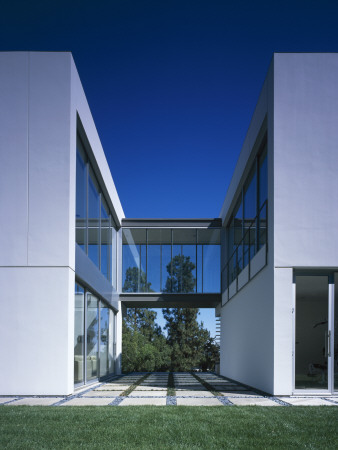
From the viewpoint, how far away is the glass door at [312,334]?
8.31 metres

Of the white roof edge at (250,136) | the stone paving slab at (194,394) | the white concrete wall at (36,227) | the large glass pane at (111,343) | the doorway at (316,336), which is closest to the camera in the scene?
the doorway at (316,336)

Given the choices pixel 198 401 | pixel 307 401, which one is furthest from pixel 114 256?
pixel 307 401

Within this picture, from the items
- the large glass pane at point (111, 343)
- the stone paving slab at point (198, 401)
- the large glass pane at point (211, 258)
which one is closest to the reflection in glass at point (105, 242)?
the large glass pane at point (111, 343)

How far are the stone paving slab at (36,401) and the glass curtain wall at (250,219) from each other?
15.2ft

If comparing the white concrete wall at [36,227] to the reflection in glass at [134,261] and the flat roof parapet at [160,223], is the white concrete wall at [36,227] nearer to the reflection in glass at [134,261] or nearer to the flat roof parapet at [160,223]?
the flat roof parapet at [160,223]

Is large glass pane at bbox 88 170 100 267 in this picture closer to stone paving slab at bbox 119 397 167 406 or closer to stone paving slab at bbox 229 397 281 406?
stone paving slab at bbox 119 397 167 406

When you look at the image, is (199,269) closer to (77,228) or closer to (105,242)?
(105,242)

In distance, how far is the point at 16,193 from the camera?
28.6 ft

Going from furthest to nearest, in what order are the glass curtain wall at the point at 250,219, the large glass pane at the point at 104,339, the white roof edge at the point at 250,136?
the large glass pane at the point at 104,339 → the glass curtain wall at the point at 250,219 → the white roof edge at the point at 250,136

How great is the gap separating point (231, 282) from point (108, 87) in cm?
722

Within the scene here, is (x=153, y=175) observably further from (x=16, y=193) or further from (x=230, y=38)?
(x=16, y=193)

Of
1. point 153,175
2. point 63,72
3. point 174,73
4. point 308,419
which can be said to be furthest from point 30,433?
point 153,175

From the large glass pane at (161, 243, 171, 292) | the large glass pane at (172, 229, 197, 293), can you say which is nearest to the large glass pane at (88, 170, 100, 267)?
the large glass pane at (161, 243, 171, 292)

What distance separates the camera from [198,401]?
769 centimetres
